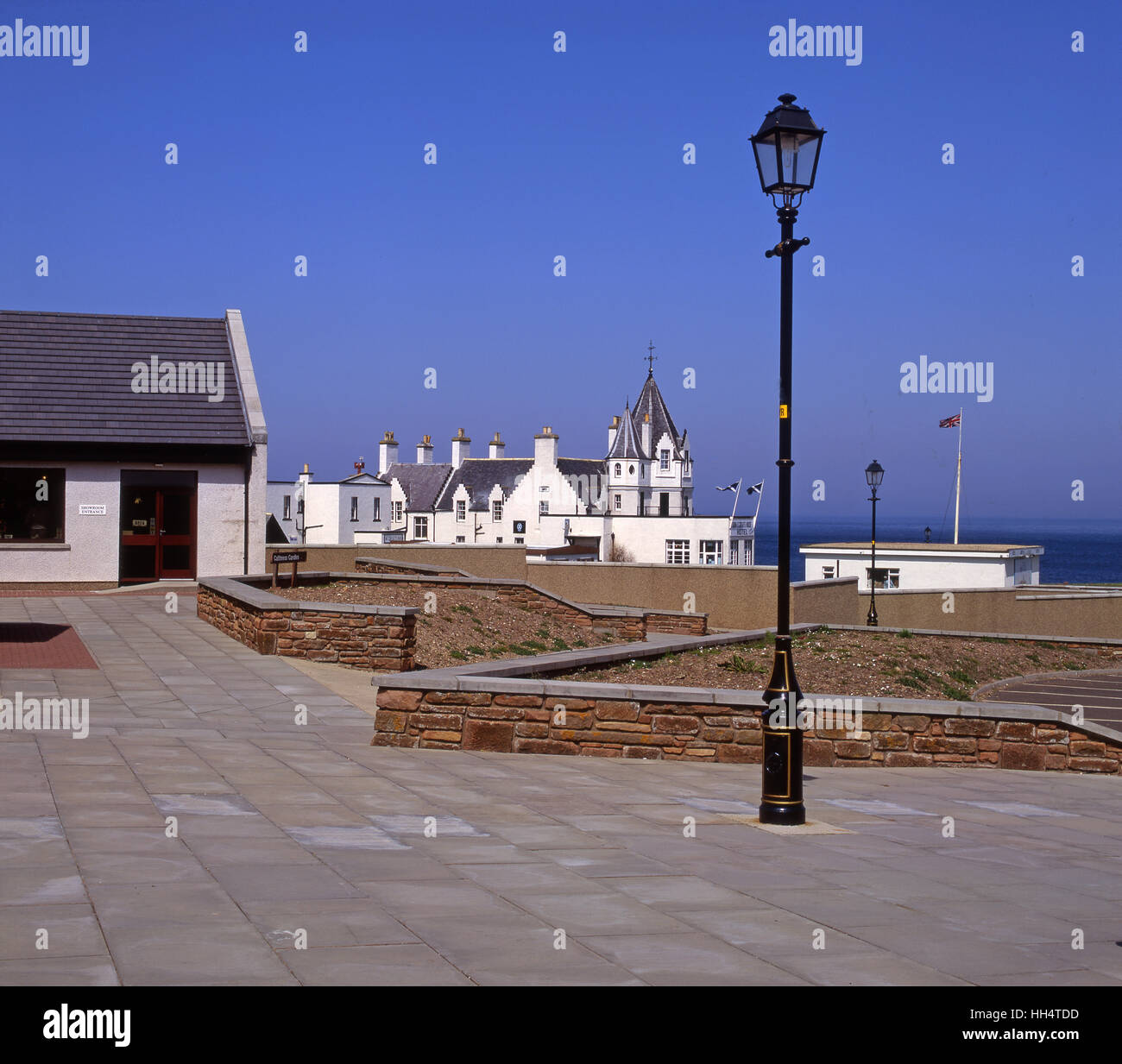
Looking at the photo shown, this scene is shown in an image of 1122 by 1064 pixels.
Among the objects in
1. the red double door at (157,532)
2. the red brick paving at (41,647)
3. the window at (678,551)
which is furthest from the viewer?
the window at (678,551)

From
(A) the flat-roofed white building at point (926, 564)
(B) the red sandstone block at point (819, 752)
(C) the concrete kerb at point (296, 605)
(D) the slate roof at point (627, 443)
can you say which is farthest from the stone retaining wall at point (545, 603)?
(D) the slate roof at point (627, 443)

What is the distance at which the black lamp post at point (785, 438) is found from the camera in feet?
31.5

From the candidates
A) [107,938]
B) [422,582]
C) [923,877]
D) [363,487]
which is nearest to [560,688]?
[923,877]

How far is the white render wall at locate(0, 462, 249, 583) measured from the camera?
91.2ft

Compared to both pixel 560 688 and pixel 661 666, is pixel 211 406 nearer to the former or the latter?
pixel 661 666

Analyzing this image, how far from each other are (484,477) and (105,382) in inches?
3070

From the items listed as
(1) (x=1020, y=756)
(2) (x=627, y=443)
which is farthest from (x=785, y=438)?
(2) (x=627, y=443)

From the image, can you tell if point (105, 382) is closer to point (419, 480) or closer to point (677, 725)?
point (677, 725)

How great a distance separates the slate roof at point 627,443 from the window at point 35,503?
298 ft

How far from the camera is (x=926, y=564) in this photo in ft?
169

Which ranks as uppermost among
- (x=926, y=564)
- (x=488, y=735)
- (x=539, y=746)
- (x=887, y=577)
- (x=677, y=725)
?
(x=926, y=564)

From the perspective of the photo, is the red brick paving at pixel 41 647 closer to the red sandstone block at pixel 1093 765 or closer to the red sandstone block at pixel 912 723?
the red sandstone block at pixel 912 723
